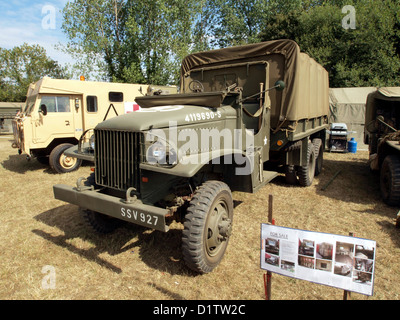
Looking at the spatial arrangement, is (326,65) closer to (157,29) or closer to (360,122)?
(360,122)

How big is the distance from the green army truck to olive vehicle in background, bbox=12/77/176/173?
13.5ft

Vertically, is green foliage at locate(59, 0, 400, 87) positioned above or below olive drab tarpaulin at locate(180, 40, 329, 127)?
above

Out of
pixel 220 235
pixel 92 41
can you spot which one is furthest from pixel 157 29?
pixel 220 235

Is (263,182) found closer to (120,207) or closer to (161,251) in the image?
(161,251)

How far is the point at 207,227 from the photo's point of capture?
297 centimetres

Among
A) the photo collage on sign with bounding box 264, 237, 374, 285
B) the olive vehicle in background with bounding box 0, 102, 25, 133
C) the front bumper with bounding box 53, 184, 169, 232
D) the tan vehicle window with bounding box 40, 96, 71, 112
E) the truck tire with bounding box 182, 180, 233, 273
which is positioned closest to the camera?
the photo collage on sign with bounding box 264, 237, 374, 285

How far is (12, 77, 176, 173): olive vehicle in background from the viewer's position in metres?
7.73

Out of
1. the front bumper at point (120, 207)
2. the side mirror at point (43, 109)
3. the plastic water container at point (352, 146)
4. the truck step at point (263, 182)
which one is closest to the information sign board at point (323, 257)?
the front bumper at point (120, 207)

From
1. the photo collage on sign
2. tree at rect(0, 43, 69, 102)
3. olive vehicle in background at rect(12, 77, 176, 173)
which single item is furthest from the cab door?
tree at rect(0, 43, 69, 102)

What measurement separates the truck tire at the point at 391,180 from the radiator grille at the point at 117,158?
4377 mm

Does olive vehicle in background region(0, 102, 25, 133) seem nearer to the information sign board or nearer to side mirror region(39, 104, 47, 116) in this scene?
side mirror region(39, 104, 47, 116)

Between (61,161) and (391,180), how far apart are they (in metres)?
7.58

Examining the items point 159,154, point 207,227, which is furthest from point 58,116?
point 207,227

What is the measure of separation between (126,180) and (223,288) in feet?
4.92
